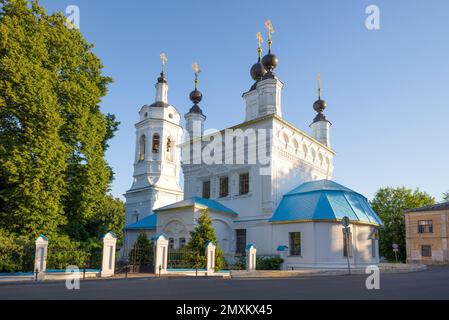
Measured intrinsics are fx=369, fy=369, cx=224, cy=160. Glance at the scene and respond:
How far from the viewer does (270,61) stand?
85.5 ft

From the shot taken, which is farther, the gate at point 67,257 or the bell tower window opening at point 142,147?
the bell tower window opening at point 142,147

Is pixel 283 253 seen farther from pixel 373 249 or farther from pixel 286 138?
pixel 286 138

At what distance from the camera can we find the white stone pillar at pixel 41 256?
13430 millimetres

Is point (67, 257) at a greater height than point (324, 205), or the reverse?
point (324, 205)

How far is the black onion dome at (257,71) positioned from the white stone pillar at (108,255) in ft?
58.4

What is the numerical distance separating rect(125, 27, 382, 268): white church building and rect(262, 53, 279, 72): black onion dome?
0.07 metres

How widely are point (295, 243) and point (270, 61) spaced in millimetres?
12783

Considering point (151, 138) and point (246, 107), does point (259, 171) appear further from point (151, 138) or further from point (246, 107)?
point (151, 138)

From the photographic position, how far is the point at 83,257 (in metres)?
15.6

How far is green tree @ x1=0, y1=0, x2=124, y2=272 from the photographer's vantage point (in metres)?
15.1

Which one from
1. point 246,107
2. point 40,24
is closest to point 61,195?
point 40,24

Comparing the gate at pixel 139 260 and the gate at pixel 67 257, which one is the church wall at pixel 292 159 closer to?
the gate at pixel 139 260

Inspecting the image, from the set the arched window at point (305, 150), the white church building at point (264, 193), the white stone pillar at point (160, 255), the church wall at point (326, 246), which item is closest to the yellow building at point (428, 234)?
the white church building at point (264, 193)

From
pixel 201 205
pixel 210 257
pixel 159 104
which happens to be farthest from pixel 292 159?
pixel 159 104
